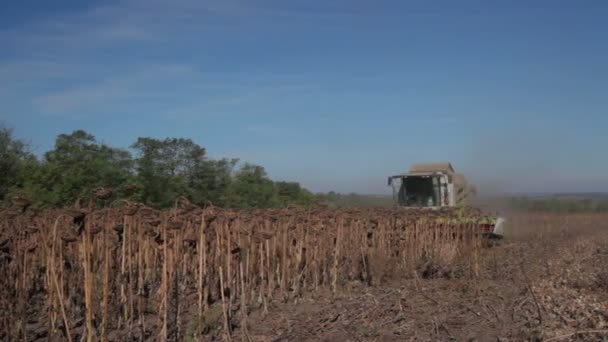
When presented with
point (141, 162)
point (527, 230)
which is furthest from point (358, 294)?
point (527, 230)

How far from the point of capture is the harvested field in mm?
5953

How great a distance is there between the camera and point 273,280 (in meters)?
9.02

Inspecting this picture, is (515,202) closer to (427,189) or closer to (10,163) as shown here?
(427,189)

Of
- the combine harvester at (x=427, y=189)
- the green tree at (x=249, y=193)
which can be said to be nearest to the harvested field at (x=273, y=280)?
the combine harvester at (x=427, y=189)

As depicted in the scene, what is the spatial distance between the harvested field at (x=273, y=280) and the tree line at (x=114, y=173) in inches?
194

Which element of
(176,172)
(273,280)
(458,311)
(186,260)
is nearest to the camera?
(186,260)

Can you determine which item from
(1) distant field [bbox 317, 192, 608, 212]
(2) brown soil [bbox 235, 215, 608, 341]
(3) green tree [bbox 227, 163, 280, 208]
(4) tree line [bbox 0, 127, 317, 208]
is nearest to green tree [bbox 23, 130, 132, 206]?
(4) tree line [bbox 0, 127, 317, 208]

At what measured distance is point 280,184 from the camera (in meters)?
32.8

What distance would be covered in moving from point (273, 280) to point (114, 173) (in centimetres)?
940

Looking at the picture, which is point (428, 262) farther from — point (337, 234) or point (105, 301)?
point (105, 301)

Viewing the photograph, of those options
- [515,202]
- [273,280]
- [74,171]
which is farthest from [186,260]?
[515,202]

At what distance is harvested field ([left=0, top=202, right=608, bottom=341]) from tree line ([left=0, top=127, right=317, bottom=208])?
16.2ft

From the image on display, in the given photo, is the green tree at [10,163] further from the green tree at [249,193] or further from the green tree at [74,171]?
the green tree at [249,193]

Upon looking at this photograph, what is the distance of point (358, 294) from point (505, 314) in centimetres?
258
